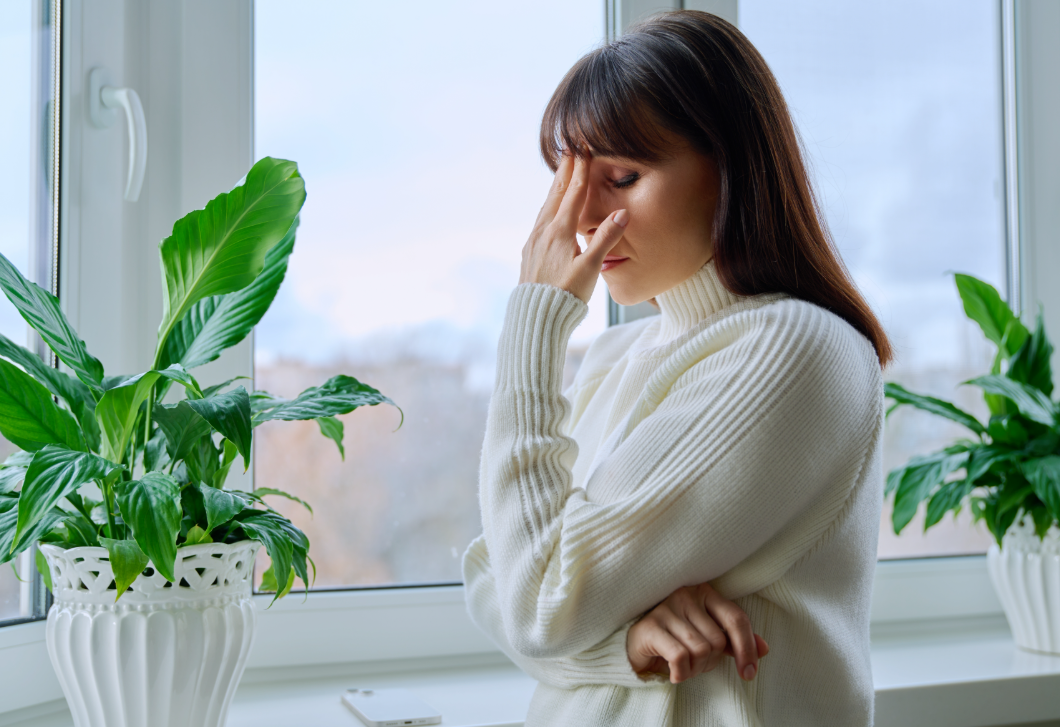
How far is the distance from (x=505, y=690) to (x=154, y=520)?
0.69m

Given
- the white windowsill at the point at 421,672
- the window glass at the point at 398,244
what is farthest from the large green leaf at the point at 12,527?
the window glass at the point at 398,244

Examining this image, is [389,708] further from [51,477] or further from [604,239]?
[604,239]

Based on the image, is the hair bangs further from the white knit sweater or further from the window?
the window

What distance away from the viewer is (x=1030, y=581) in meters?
1.39

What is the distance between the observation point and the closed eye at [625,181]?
2.87 ft

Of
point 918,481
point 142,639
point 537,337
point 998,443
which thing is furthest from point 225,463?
point 998,443

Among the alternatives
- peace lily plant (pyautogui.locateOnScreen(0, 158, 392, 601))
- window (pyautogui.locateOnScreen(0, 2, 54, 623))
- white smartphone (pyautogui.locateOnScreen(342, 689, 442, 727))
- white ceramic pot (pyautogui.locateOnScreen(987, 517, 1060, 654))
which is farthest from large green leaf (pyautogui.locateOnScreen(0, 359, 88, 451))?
white ceramic pot (pyautogui.locateOnScreen(987, 517, 1060, 654))

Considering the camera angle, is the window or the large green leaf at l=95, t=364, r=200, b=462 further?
the window

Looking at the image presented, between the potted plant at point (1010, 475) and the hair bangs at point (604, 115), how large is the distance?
0.75 meters

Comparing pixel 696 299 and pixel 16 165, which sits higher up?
pixel 16 165

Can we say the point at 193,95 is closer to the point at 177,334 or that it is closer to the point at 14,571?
the point at 177,334

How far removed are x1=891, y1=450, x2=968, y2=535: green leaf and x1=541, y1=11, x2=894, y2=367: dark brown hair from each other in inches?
25.2

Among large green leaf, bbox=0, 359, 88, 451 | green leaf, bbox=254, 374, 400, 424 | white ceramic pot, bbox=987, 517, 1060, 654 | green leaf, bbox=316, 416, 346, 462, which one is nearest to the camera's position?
large green leaf, bbox=0, 359, 88, 451

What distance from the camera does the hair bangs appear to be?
84 centimetres
